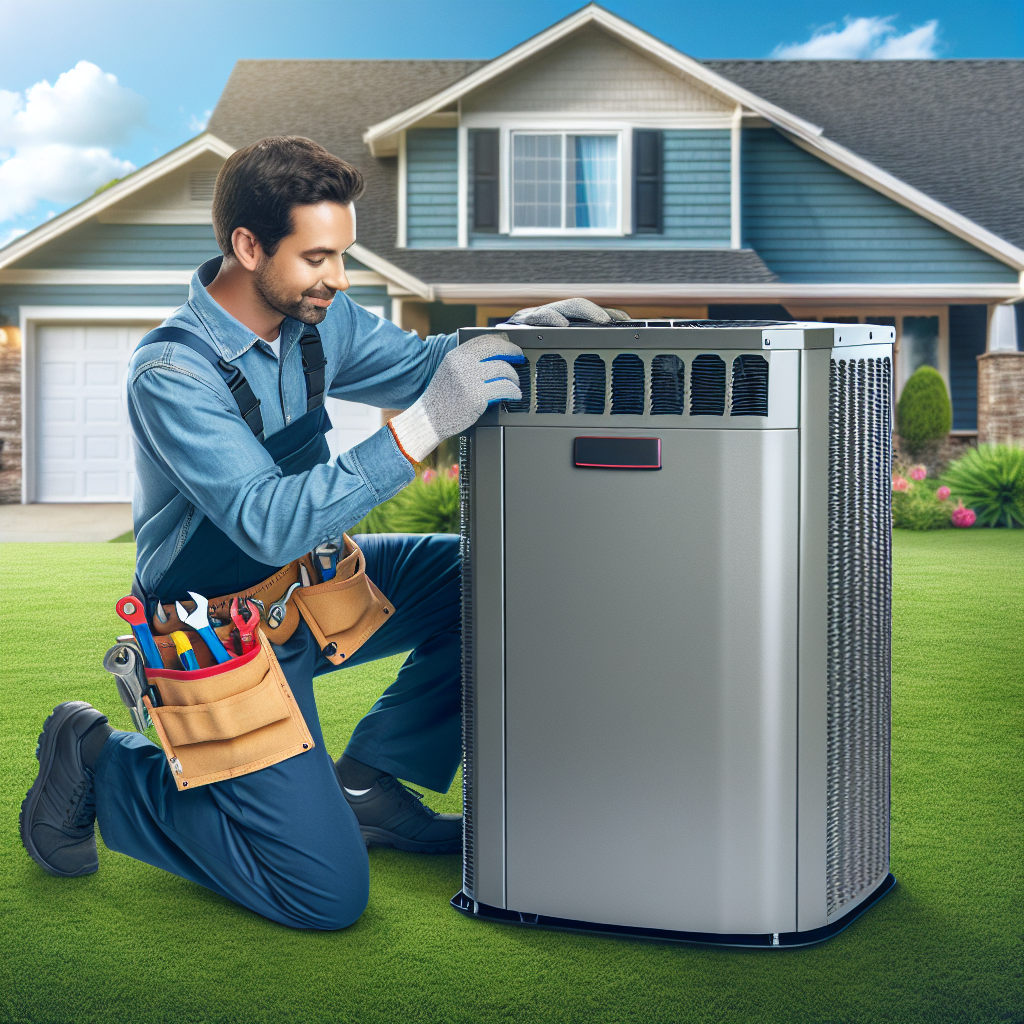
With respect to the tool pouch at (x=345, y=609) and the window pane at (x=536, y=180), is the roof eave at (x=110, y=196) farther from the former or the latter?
the tool pouch at (x=345, y=609)

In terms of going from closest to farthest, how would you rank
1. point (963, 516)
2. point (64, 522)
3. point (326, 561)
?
point (326, 561) → point (963, 516) → point (64, 522)

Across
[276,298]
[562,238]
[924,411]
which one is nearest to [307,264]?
[276,298]

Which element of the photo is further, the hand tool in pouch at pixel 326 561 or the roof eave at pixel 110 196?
the roof eave at pixel 110 196

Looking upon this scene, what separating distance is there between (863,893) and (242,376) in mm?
1622

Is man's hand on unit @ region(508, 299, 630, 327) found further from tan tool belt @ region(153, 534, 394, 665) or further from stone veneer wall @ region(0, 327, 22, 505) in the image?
stone veneer wall @ region(0, 327, 22, 505)

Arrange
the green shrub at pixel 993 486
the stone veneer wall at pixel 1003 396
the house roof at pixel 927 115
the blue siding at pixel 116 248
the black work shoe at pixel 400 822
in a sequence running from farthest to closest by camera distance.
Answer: the house roof at pixel 927 115 < the stone veneer wall at pixel 1003 396 < the blue siding at pixel 116 248 < the green shrub at pixel 993 486 < the black work shoe at pixel 400 822

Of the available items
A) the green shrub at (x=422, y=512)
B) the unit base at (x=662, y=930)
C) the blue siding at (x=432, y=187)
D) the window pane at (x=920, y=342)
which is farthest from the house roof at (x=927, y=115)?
the unit base at (x=662, y=930)

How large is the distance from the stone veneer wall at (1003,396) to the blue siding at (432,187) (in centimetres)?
598

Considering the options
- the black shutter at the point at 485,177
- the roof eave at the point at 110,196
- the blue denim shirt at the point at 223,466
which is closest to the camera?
the blue denim shirt at the point at 223,466

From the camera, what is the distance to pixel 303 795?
2.35m

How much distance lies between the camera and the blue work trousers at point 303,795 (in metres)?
2.32

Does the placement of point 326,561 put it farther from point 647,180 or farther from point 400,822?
point 647,180

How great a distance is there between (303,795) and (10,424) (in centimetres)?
1124

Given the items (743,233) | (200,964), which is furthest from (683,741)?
(743,233)
